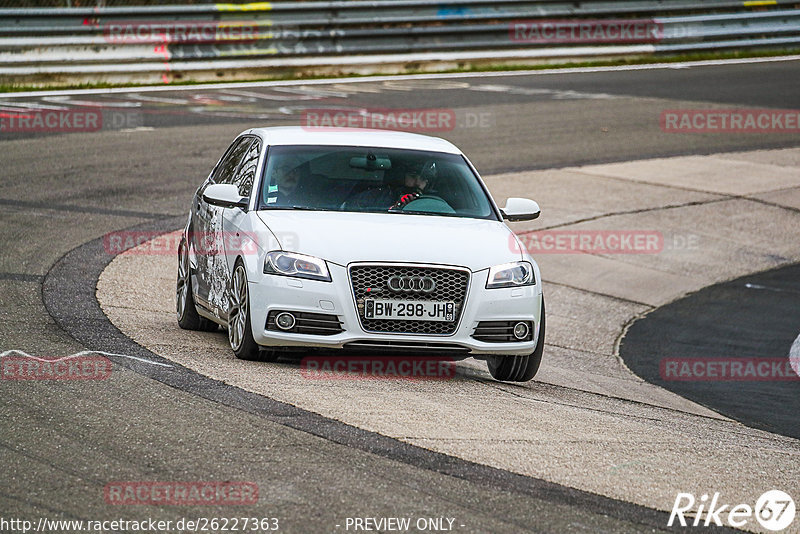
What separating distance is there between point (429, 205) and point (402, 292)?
1.22m

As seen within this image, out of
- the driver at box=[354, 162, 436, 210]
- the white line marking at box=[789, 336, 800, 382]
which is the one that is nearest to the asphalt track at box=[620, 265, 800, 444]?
the white line marking at box=[789, 336, 800, 382]

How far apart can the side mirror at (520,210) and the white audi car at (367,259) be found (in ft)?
0.03

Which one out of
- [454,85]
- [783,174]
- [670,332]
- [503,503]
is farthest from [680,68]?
[503,503]

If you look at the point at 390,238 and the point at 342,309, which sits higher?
the point at 390,238

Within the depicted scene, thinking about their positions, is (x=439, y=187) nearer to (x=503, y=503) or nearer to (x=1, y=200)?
(x=503, y=503)

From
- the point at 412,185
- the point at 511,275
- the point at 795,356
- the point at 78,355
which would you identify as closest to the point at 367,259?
the point at 511,275

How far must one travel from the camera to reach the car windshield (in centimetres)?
889

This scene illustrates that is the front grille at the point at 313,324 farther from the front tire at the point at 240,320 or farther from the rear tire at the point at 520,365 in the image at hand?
the rear tire at the point at 520,365

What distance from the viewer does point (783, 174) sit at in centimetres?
1967

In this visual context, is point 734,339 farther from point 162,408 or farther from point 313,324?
point 162,408

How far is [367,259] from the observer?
796 cm

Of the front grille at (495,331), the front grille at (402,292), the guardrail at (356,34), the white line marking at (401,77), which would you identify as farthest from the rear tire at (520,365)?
the guardrail at (356,34)

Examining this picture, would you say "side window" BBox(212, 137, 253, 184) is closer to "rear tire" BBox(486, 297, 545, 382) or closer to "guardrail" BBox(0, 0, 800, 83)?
"rear tire" BBox(486, 297, 545, 382)

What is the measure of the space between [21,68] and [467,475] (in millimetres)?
19097
